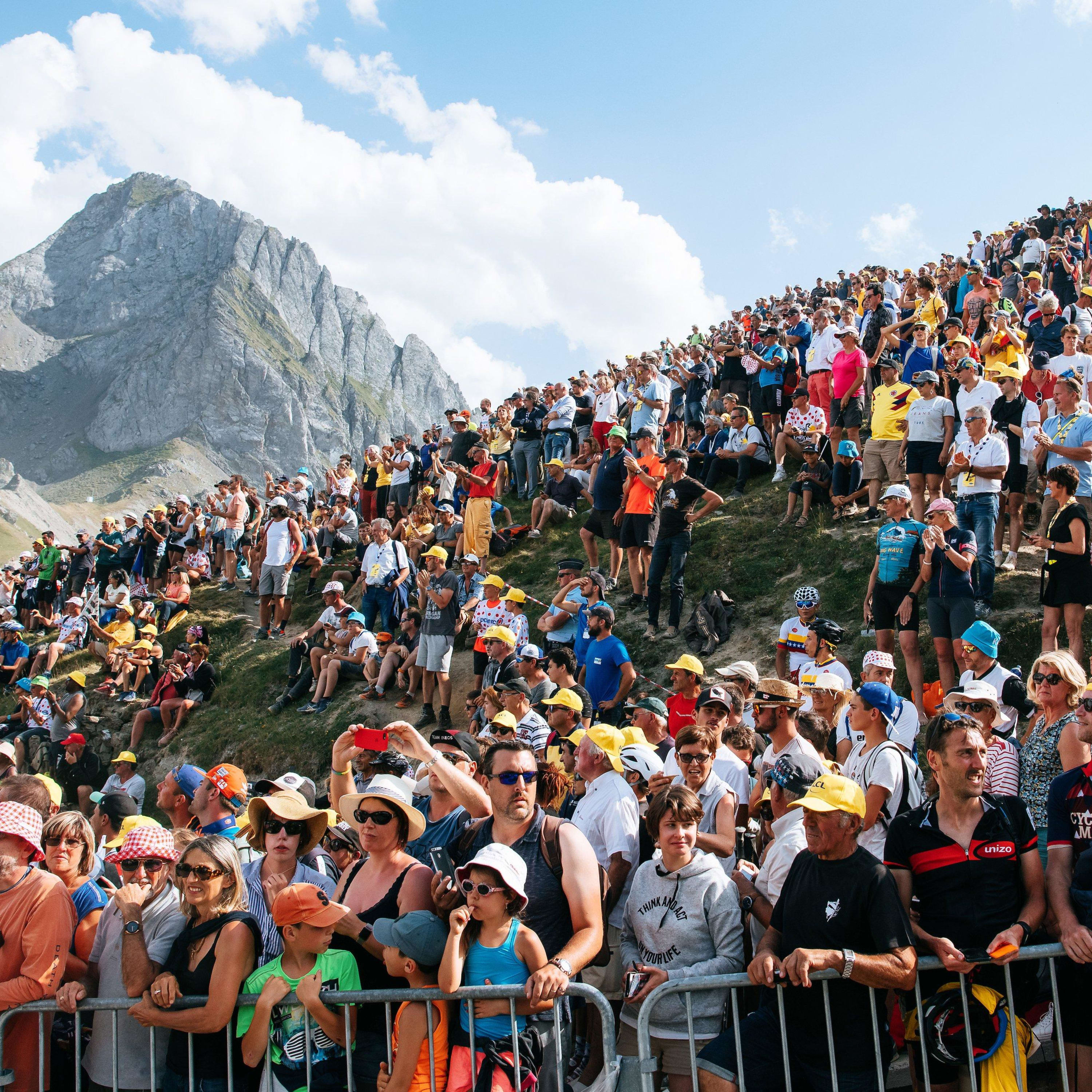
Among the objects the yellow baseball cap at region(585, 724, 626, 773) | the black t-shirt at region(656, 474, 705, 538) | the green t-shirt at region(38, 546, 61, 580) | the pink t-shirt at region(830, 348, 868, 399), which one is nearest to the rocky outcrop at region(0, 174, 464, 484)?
the green t-shirt at region(38, 546, 61, 580)

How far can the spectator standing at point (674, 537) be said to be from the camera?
10.8 meters

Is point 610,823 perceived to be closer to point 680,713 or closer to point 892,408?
point 680,713

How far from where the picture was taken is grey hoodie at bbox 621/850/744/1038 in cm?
391

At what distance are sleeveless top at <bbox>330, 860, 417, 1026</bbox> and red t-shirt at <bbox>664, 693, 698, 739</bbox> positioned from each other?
3834 mm

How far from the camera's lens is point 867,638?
991cm

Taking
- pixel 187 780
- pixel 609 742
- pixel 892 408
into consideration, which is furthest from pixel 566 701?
pixel 892 408

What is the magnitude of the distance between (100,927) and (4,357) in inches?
5837

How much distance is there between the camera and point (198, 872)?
12.7 ft

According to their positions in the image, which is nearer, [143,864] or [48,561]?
[143,864]

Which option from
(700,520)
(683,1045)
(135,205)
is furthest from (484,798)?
(135,205)

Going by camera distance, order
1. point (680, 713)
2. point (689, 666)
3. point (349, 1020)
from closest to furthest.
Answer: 1. point (349, 1020)
2. point (689, 666)
3. point (680, 713)

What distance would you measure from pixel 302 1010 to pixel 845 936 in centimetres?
218

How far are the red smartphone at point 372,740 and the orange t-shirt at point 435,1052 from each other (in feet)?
6.45

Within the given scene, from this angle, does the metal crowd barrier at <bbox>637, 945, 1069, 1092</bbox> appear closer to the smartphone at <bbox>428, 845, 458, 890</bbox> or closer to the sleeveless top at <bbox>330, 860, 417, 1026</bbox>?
the smartphone at <bbox>428, 845, 458, 890</bbox>
